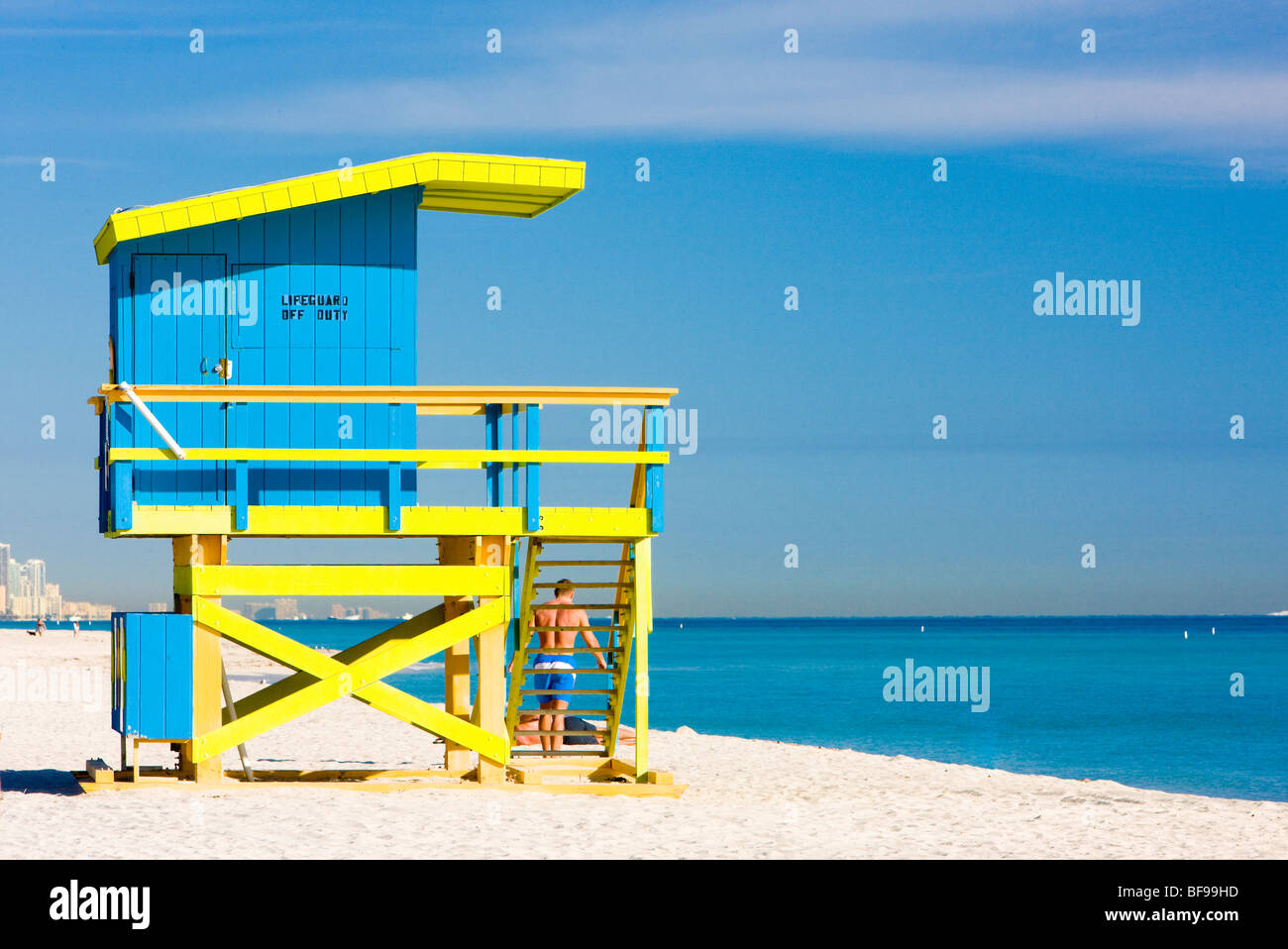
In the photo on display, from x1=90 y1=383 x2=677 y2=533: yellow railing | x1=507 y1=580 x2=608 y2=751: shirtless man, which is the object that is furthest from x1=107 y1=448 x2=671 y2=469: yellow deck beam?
x1=507 y1=580 x2=608 y2=751: shirtless man

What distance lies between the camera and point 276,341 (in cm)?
1291

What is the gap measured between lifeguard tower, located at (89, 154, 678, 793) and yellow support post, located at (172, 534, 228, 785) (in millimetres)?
20

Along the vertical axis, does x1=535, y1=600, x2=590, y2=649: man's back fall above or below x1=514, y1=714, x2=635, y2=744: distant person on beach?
above

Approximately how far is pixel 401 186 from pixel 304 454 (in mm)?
2703

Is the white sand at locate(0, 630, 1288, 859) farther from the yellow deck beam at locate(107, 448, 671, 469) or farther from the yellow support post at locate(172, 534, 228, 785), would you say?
the yellow deck beam at locate(107, 448, 671, 469)

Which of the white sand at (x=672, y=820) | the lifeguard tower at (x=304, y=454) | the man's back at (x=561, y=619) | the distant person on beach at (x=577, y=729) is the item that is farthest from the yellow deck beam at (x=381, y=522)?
the distant person on beach at (x=577, y=729)

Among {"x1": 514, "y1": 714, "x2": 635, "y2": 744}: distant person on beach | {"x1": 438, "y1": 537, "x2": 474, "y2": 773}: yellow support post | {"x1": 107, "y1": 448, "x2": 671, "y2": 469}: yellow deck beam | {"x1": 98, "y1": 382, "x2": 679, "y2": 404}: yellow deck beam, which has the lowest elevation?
{"x1": 514, "y1": 714, "x2": 635, "y2": 744}: distant person on beach

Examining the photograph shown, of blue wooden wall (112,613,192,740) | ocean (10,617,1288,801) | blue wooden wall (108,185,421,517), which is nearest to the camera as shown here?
blue wooden wall (112,613,192,740)

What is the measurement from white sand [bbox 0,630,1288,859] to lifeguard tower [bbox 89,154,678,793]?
76 cm

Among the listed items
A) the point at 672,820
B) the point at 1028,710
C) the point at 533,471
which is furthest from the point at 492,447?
the point at 1028,710

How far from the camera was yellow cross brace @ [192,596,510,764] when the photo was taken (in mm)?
12359

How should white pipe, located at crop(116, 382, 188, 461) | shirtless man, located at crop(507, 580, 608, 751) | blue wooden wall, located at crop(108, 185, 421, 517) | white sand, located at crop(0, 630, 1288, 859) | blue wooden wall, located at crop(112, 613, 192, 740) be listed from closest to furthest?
white sand, located at crop(0, 630, 1288, 859), white pipe, located at crop(116, 382, 188, 461), blue wooden wall, located at crop(112, 613, 192, 740), blue wooden wall, located at crop(108, 185, 421, 517), shirtless man, located at crop(507, 580, 608, 751)

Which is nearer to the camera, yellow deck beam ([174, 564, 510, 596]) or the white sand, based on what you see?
the white sand
